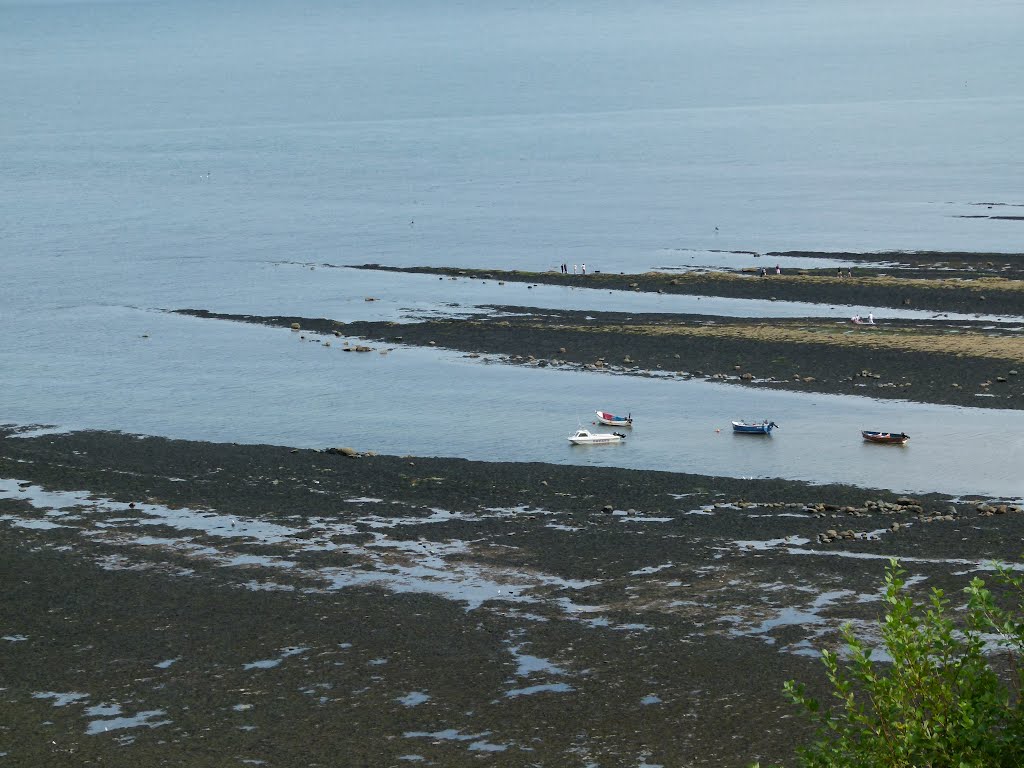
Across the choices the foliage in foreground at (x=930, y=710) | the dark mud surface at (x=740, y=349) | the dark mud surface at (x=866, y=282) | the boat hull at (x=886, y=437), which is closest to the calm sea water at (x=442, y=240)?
the boat hull at (x=886, y=437)

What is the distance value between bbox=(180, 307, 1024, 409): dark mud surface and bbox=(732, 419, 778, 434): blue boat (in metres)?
6.44

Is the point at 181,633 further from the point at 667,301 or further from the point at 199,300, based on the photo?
the point at 199,300

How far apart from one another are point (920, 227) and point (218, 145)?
9817 centimetres

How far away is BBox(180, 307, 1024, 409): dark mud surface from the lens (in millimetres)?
58281

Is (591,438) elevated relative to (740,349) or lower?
lower

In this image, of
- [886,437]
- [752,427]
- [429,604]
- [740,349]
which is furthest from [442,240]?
[429,604]

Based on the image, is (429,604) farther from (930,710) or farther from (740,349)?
(740,349)

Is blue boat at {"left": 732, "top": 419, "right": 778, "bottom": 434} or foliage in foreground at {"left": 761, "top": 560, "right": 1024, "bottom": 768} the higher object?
foliage in foreground at {"left": 761, "top": 560, "right": 1024, "bottom": 768}

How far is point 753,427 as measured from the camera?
53.1 meters

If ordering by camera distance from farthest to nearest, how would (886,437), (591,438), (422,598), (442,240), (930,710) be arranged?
(442,240)
(591,438)
(886,437)
(422,598)
(930,710)

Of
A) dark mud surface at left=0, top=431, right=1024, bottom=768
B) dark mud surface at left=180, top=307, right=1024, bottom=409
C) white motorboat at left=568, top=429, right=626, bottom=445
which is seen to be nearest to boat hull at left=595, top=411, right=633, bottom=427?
white motorboat at left=568, top=429, right=626, bottom=445

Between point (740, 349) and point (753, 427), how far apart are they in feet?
42.0

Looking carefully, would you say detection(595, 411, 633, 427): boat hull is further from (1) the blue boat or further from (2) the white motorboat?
(1) the blue boat

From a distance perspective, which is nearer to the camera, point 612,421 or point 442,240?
point 612,421
